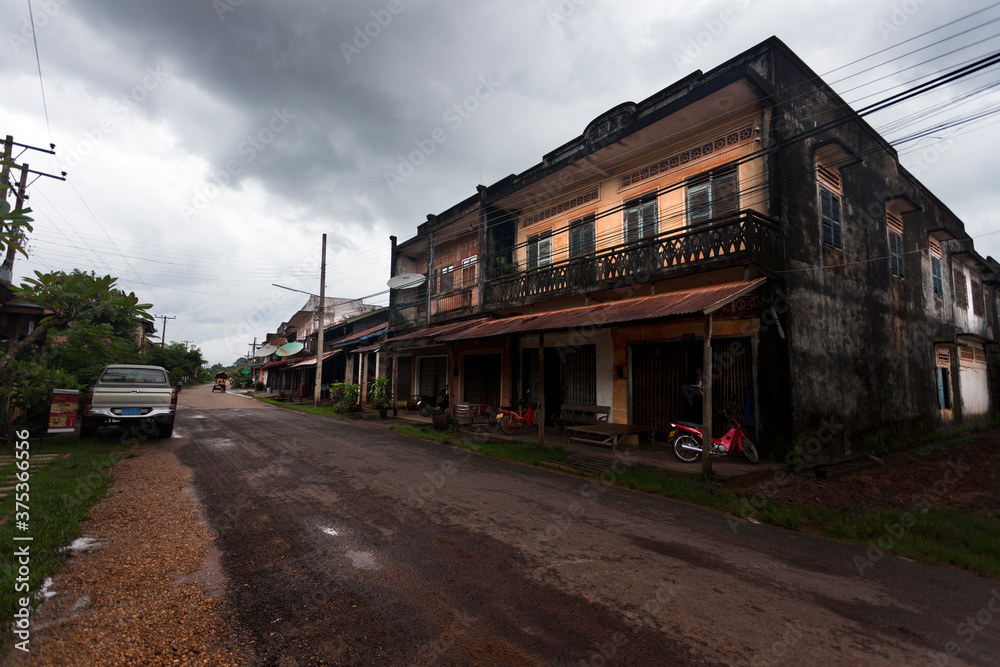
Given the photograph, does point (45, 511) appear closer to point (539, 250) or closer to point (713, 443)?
point (713, 443)

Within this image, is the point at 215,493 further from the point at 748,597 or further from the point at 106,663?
the point at 748,597

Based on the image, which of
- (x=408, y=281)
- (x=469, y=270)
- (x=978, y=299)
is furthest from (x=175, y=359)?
(x=978, y=299)

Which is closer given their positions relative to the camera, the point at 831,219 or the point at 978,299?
the point at 831,219

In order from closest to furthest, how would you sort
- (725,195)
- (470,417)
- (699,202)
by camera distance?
(725,195) < (699,202) < (470,417)

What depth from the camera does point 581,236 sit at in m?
13.4

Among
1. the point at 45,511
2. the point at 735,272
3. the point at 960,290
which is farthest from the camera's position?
the point at 960,290

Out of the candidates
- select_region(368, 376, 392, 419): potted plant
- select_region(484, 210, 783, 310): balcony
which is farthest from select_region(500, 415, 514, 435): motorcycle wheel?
select_region(368, 376, 392, 419): potted plant

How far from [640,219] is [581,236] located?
2023 millimetres

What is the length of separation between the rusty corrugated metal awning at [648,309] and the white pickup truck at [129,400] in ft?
23.8

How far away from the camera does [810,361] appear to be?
8.98 meters

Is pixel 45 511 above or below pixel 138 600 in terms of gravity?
above

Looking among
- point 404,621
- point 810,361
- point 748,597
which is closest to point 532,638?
point 404,621

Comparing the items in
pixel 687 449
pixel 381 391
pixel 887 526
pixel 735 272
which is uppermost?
pixel 735 272

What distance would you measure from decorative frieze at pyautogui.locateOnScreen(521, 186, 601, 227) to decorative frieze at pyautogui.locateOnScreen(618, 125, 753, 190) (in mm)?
943
